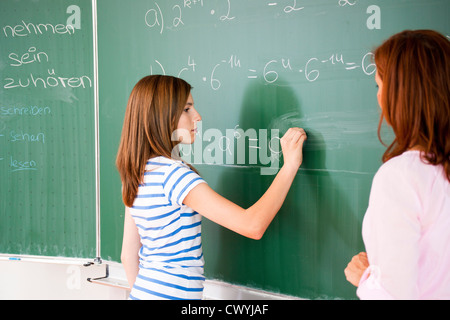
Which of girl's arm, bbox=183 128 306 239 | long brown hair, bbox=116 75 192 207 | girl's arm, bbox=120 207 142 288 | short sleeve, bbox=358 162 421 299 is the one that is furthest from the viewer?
girl's arm, bbox=120 207 142 288

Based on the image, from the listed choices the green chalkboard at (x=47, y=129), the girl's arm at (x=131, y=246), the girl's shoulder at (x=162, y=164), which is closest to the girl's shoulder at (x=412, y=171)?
the girl's shoulder at (x=162, y=164)

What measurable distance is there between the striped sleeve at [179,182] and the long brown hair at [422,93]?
668 millimetres

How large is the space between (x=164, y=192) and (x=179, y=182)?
0.23 feet

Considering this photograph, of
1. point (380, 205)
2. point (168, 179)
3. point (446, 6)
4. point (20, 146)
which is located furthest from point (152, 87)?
point (20, 146)

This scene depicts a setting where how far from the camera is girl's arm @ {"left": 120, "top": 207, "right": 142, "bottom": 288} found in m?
1.73

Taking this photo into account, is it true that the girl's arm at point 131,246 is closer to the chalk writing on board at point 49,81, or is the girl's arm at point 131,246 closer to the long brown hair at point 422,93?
the chalk writing on board at point 49,81

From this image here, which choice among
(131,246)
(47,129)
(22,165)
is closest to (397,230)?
(131,246)

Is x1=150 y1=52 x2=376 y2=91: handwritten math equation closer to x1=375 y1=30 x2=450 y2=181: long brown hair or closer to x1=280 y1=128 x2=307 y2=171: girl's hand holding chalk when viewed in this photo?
x1=280 y1=128 x2=307 y2=171: girl's hand holding chalk

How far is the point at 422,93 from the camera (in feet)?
3.27

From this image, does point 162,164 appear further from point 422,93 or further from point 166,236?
point 422,93

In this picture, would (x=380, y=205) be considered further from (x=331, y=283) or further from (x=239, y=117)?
(x=239, y=117)

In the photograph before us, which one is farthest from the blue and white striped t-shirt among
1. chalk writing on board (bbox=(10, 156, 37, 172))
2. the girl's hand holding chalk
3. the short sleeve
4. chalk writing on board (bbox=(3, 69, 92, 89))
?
chalk writing on board (bbox=(10, 156, 37, 172))

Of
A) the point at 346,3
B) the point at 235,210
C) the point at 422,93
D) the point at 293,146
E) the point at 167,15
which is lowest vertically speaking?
the point at 235,210
